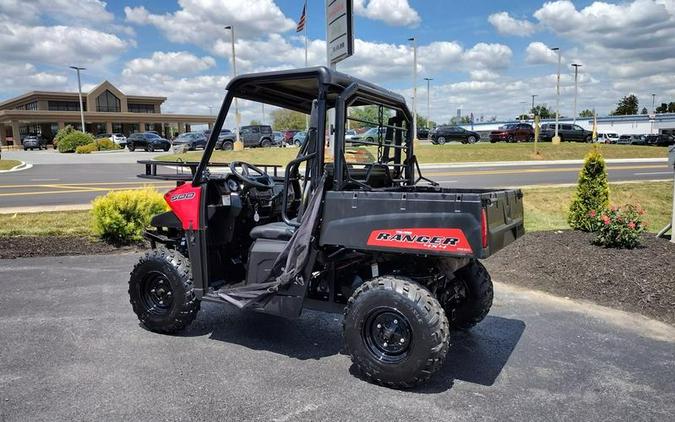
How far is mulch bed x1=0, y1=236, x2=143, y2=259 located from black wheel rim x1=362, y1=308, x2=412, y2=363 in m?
5.70

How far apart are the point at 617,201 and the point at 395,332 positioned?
11482mm

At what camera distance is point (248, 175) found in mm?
4703

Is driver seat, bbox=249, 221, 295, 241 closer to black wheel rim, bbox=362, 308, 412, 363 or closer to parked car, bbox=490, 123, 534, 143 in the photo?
black wheel rim, bbox=362, 308, 412, 363

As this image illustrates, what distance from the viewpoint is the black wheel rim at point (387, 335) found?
3607 millimetres

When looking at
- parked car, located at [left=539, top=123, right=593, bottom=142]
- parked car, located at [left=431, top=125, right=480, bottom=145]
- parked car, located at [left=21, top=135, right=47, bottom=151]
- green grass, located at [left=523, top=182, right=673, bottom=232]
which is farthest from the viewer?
parked car, located at [left=21, top=135, right=47, bottom=151]

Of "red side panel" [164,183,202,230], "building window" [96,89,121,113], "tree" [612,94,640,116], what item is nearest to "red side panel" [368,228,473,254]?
"red side panel" [164,183,202,230]

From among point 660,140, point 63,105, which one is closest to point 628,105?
point 660,140

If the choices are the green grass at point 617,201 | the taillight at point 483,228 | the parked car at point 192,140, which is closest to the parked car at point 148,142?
the parked car at point 192,140

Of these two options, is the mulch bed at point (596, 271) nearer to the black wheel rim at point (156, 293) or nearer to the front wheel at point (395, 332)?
the front wheel at point (395, 332)

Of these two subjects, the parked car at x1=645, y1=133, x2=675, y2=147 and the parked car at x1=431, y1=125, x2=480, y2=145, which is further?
the parked car at x1=645, y1=133, x2=675, y2=147

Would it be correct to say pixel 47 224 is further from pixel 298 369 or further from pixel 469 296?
pixel 469 296

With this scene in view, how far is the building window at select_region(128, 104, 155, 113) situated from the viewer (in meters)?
77.3

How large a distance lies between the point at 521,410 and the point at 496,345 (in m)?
1.17

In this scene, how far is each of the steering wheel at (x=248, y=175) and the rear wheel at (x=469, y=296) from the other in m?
1.79
